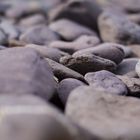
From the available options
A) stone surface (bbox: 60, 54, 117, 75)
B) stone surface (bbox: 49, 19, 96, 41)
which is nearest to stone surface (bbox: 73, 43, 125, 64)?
stone surface (bbox: 60, 54, 117, 75)

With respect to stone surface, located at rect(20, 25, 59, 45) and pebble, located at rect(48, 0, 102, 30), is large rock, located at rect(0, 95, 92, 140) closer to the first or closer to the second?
stone surface, located at rect(20, 25, 59, 45)

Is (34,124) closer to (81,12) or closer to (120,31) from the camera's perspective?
(120,31)

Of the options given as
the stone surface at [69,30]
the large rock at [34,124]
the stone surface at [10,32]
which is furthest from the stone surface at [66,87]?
the stone surface at [69,30]

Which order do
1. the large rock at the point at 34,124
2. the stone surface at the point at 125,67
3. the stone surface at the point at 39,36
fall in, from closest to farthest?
the large rock at the point at 34,124 < the stone surface at the point at 125,67 < the stone surface at the point at 39,36

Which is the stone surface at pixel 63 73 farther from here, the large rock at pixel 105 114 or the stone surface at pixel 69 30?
the stone surface at pixel 69 30

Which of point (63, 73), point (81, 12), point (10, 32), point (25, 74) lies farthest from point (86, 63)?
point (81, 12)
